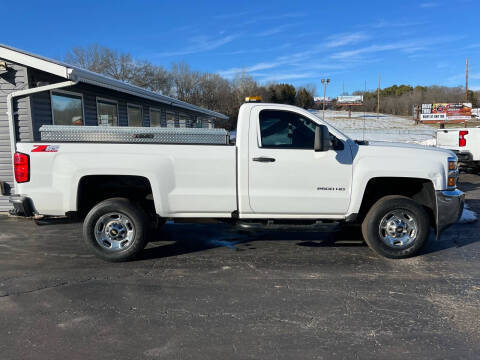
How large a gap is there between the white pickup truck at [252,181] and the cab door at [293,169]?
0.01 meters

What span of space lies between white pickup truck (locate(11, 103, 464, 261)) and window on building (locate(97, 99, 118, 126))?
250 inches

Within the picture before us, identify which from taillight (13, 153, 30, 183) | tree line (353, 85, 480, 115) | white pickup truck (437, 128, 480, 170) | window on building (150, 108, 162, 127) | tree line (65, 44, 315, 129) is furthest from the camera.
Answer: tree line (353, 85, 480, 115)

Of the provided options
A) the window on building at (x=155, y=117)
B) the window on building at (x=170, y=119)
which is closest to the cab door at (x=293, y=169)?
the window on building at (x=155, y=117)

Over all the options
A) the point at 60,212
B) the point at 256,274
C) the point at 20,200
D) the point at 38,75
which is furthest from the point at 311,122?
the point at 38,75

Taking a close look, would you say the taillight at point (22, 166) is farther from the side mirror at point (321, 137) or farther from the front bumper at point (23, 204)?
the side mirror at point (321, 137)

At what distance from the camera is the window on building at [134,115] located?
12.8 meters

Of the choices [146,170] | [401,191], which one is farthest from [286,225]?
[146,170]

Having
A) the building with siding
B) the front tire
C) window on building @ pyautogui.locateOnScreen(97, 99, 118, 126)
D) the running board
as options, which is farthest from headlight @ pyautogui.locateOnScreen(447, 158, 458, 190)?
window on building @ pyautogui.locateOnScreen(97, 99, 118, 126)

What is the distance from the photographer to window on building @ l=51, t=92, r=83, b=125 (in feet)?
28.2

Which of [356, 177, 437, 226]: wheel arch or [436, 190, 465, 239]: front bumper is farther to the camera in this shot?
[356, 177, 437, 226]: wheel arch

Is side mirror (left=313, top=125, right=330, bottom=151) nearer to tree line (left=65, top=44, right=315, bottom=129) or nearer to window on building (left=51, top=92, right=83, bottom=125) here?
window on building (left=51, top=92, right=83, bottom=125)

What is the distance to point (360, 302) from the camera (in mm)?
3686

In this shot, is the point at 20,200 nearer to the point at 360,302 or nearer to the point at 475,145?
the point at 360,302

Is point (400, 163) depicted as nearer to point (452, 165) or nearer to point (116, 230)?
point (452, 165)
